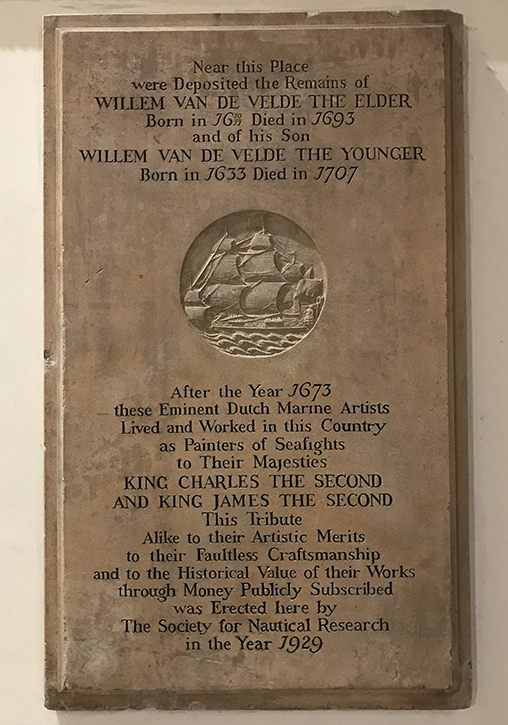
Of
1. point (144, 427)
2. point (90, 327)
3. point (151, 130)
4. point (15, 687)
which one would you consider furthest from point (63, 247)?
point (15, 687)

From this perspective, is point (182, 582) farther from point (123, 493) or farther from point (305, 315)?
point (305, 315)

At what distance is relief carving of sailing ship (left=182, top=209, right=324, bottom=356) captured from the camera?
1.98 meters

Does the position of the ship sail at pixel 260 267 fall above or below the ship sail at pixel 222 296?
above

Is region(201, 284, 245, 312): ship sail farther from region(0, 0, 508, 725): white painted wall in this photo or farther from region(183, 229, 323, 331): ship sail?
region(0, 0, 508, 725): white painted wall

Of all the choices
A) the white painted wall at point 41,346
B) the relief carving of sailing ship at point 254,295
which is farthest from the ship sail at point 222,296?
the white painted wall at point 41,346

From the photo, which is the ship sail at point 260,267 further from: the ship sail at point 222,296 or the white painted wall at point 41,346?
the white painted wall at point 41,346

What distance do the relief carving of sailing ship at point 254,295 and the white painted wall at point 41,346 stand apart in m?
0.44

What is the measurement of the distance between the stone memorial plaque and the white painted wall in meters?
0.07

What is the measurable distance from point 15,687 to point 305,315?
1250 millimetres

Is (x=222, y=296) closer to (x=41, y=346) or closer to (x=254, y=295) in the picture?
(x=254, y=295)

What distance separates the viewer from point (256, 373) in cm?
196

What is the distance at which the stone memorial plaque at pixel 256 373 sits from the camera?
1937 millimetres

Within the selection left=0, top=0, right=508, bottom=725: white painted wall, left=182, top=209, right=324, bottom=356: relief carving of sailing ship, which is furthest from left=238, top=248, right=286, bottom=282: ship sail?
left=0, top=0, right=508, bottom=725: white painted wall

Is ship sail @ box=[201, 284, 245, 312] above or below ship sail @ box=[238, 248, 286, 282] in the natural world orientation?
below
